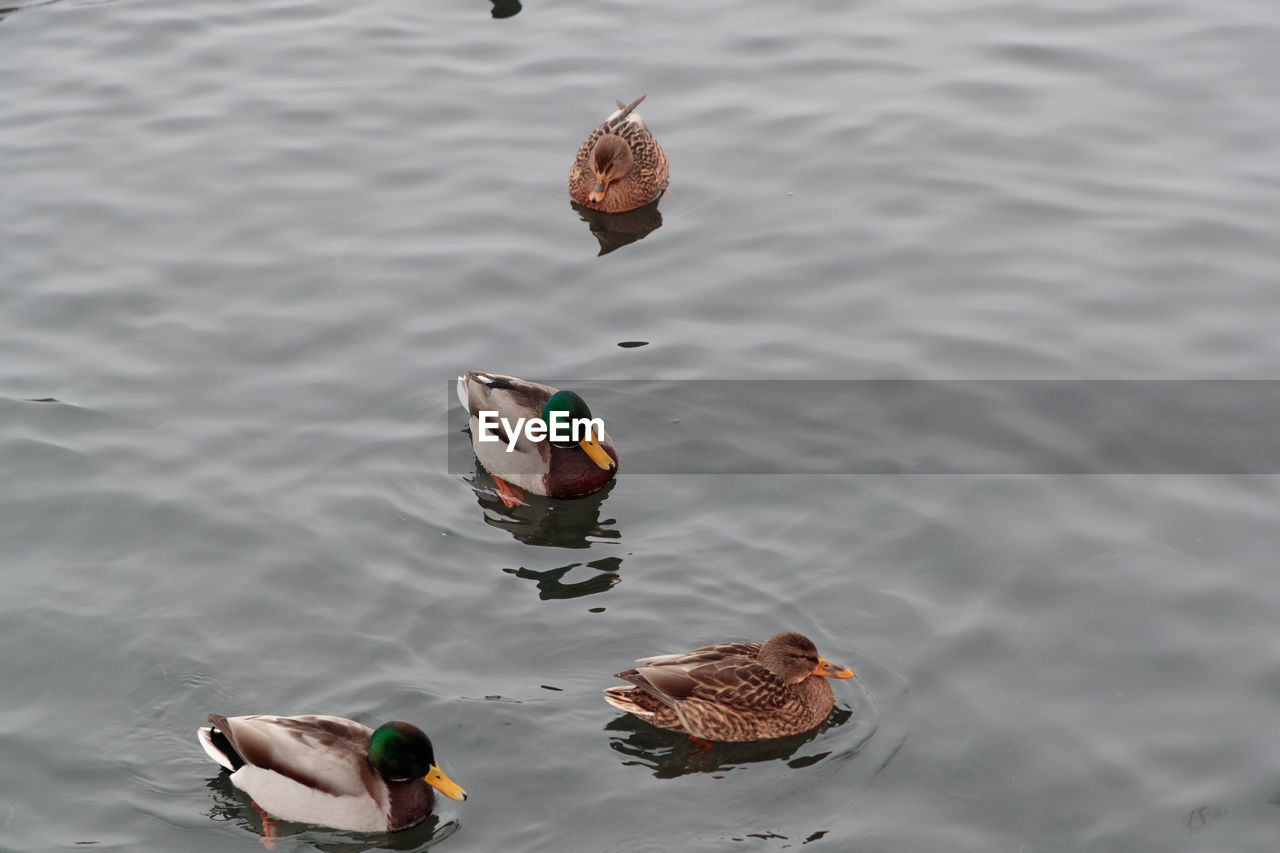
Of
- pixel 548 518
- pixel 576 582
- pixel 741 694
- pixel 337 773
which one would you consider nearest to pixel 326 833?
pixel 337 773

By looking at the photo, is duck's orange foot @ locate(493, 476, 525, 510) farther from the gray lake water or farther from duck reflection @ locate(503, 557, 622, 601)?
duck reflection @ locate(503, 557, 622, 601)

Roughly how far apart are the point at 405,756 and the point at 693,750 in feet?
5.25

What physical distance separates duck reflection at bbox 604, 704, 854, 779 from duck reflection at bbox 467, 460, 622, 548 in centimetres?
189

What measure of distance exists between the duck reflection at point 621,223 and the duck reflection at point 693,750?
6.01 m

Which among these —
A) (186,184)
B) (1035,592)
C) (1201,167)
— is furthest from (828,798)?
(186,184)

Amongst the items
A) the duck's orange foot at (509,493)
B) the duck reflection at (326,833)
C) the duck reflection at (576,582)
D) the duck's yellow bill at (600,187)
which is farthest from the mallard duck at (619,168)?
the duck reflection at (326,833)

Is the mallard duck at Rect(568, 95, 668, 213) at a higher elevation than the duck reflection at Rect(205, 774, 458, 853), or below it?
higher

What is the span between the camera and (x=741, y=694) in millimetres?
8148

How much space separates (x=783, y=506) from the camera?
9.94 m

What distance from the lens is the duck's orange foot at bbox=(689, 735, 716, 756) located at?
823cm

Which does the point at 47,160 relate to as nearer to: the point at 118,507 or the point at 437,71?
the point at 437,71

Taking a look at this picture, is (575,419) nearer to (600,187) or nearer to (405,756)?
(405,756)

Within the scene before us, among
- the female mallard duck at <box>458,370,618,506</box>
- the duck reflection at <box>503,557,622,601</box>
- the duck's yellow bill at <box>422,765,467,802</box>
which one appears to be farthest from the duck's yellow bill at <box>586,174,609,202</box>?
the duck's yellow bill at <box>422,765,467,802</box>

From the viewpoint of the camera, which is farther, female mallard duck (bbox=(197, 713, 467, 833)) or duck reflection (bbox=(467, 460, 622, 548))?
duck reflection (bbox=(467, 460, 622, 548))
